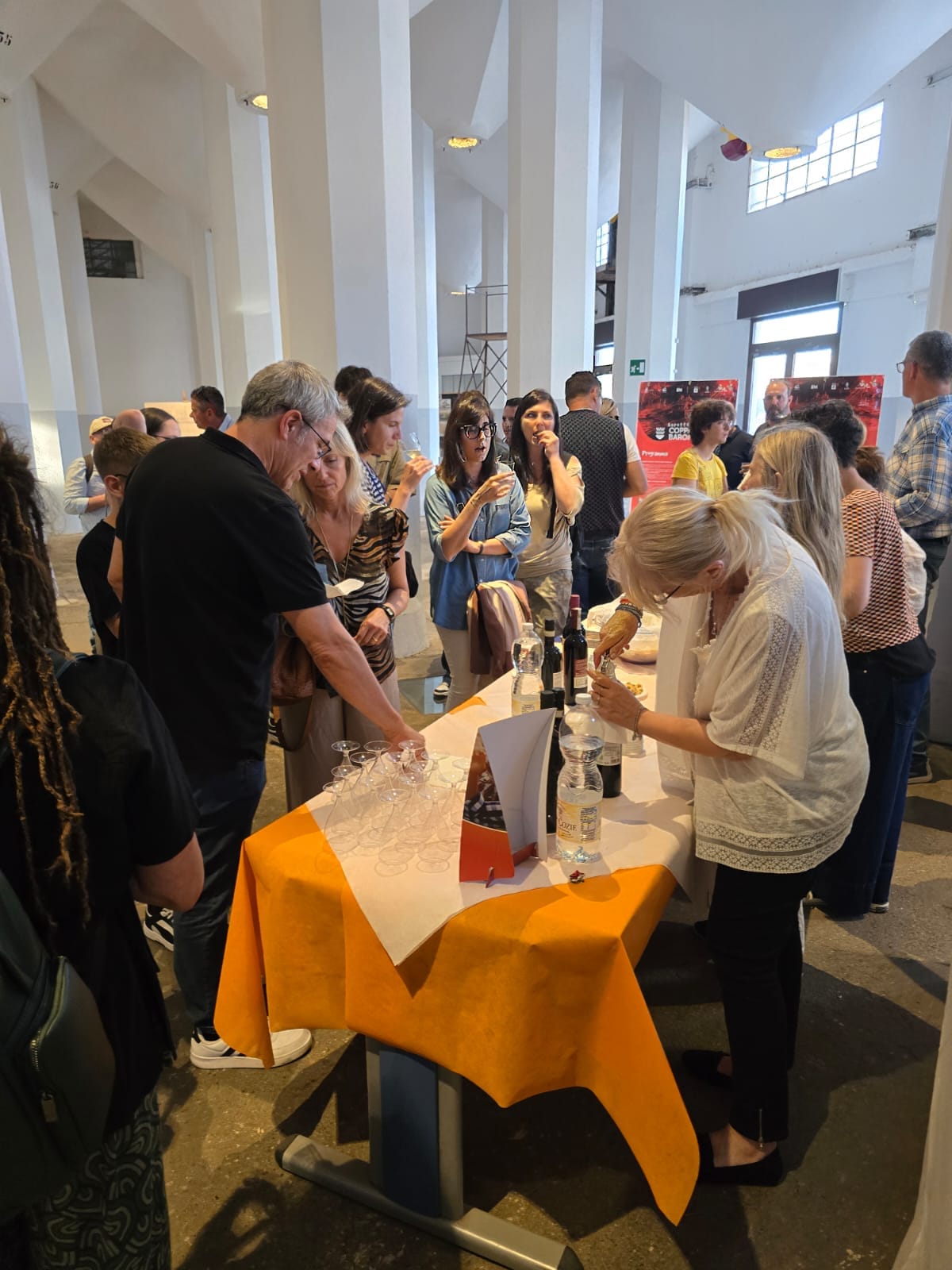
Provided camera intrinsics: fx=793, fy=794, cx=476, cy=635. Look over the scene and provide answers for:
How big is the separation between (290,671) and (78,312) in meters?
14.7

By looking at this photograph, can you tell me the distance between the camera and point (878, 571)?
7.48 ft

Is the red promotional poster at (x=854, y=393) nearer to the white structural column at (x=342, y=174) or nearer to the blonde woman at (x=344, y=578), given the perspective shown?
the white structural column at (x=342, y=174)

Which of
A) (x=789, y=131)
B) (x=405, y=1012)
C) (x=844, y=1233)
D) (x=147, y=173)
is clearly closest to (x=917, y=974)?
(x=844, y=1233)

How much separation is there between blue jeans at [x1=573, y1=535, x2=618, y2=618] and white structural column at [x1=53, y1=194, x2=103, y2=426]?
12.2 metres

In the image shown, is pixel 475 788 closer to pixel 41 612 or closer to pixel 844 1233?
pixel 41 612

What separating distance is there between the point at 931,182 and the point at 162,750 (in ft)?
36.9

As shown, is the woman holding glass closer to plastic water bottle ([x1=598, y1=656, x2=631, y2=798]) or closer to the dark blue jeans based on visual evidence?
plastic water bottle ([x1=598, y1=656, x2=631, y2=798])

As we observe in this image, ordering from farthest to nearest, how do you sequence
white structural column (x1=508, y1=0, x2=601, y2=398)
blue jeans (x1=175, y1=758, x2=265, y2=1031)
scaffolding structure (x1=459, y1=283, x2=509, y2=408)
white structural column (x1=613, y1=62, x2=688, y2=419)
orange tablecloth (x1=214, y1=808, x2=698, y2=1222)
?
scaffolding structure (x1=459, y1=283, x2=509, y2=408), white structural column (x1=613, y1=62, x2=688, y2=419), white structural column (x1=508, y1=0, x2=601, y2=398), blue jeans (x1=175, y1=758, x2=265, y2=1031), orange tablecloth (x1=214, y1=808, x2=698, y2=1222)

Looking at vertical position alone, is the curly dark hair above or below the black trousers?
above

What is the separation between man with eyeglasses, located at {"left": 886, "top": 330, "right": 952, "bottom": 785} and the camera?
333 centimetres

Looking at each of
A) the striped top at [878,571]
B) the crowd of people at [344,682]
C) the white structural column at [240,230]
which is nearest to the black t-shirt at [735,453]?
the crowd of people at [344,682]

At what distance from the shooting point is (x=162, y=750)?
3.29ft

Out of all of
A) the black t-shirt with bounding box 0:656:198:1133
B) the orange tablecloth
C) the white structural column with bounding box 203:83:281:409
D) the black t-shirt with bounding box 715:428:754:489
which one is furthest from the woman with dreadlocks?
the white structural column with bounding box 203:83:281:409

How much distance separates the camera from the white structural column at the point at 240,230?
25.6 feet
